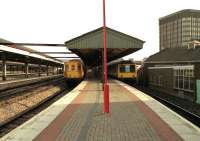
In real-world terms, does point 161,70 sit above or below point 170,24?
below

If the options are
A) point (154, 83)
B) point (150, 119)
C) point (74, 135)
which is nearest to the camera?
point (74, 135)

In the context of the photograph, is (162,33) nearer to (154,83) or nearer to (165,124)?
(154,83)

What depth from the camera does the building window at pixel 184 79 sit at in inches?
1110

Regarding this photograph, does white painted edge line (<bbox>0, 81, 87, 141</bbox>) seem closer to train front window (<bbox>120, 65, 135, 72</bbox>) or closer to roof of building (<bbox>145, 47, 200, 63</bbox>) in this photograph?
roof of building (<bbox>145, 47, 200, 63</bbox>)

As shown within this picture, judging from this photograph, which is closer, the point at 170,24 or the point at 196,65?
the point at 196,65

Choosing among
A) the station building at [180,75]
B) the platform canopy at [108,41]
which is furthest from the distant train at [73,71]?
the station building at [180,75]

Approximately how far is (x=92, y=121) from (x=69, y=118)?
1196 mm

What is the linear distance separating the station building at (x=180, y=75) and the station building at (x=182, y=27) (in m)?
61.6

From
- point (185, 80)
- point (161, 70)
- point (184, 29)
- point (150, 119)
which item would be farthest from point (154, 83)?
point (184, 29)

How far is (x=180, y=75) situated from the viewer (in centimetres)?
3131

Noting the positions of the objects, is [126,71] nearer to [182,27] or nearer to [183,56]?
[183,56]

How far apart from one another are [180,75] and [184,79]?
4.37 feet

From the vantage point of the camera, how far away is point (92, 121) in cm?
1037

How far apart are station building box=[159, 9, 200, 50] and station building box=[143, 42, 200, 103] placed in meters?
61.6
